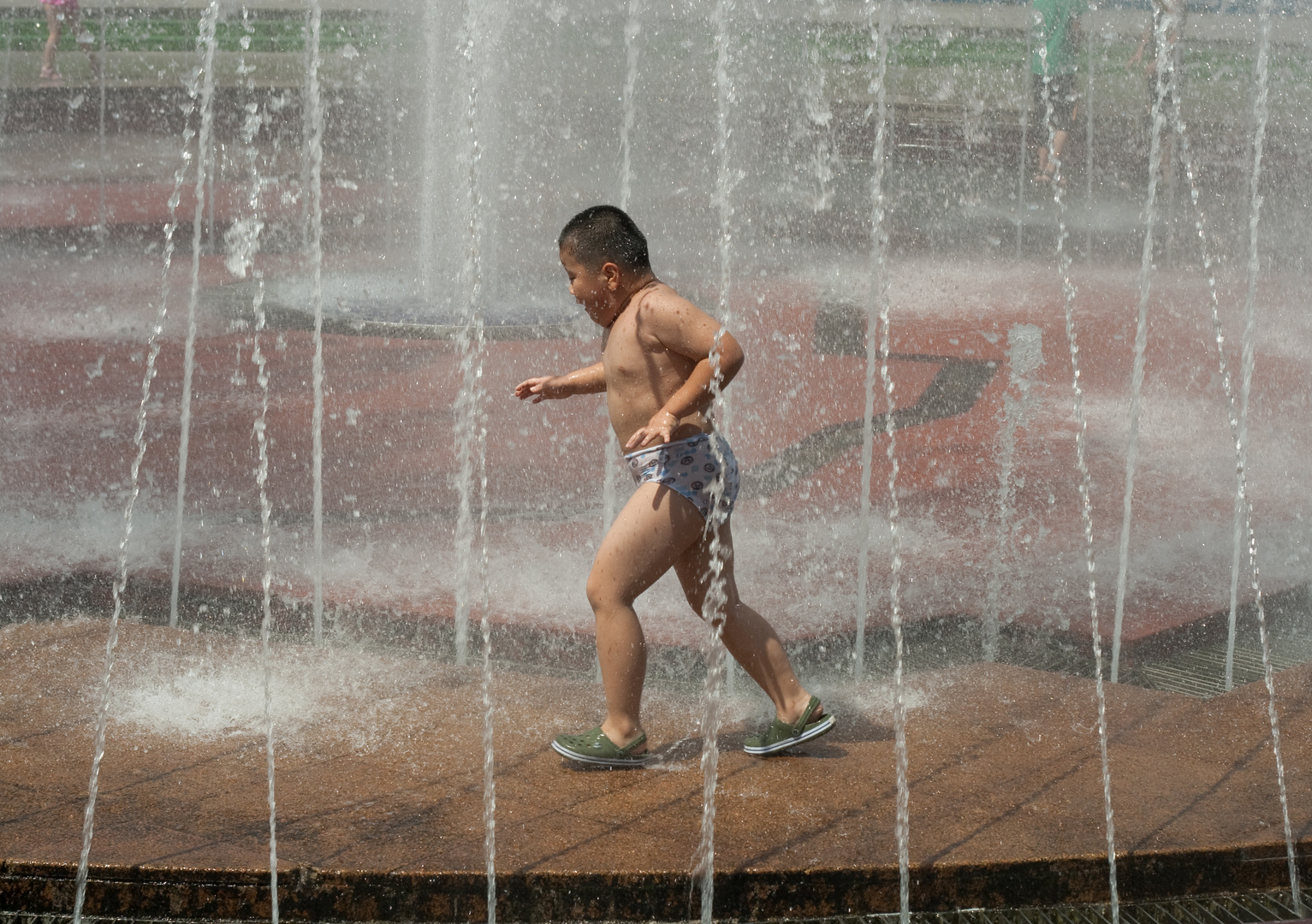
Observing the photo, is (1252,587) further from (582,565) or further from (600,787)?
(600,787)

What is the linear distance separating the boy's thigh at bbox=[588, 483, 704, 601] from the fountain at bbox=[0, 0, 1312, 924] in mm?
171

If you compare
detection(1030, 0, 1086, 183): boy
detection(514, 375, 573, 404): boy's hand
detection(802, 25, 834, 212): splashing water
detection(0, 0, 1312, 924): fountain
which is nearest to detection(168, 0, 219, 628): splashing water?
detection(0, 0, 1312, 924): fountain

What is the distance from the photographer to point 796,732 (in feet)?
10.9

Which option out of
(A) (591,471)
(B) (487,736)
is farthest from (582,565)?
(B) (487,736)

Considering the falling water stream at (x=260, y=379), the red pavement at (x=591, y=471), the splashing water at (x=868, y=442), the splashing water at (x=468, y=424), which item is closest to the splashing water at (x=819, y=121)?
the falling water stream at (x=260, y=379)

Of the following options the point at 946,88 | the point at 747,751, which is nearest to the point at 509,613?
the point at 747,751

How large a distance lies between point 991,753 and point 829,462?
2633mm

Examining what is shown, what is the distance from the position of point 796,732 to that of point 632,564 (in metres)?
0.56

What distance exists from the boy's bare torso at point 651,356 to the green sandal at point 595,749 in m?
0.66

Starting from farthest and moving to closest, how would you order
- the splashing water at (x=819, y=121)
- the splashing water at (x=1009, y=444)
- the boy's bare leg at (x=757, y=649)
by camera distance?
the splashing water at (x=819, y=121) → the splashing water at (x=1009, y=444) → the boy's bare leg at (x=757, y=649)

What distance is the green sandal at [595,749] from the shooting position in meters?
3.23

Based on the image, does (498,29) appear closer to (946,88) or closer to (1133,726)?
(1133,726)

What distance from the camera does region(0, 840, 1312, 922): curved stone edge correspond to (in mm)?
2719

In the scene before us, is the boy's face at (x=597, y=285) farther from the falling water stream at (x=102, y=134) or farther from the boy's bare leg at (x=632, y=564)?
the falling water stream at (x=102, y=134)
